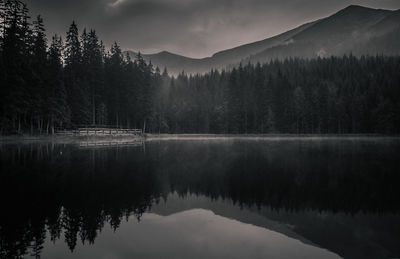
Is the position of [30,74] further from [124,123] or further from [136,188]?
[136,188]

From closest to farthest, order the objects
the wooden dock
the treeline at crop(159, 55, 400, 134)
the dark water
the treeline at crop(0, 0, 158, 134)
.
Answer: the dark water < the treeline at crop(0, 0, 158, 134) < the wooden dock < the treeline at crop(159, 55, 400, 134)

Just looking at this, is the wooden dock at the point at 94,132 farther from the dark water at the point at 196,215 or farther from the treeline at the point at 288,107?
the dark water at the point at 196,215

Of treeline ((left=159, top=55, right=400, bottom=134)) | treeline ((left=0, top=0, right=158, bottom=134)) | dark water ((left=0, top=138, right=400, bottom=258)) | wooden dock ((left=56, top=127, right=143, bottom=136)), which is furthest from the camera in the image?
Result: treeline ((left=159, top=55, right=400, bottom=134))

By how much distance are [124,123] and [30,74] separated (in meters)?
35.3

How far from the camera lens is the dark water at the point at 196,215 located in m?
7.82

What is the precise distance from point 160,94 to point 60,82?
65.7m

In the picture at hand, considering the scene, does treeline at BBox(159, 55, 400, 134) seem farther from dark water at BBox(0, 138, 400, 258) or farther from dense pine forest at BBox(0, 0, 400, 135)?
dark water at BBox(0, 138, 400, 258)

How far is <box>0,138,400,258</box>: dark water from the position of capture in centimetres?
782

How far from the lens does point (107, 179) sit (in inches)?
636

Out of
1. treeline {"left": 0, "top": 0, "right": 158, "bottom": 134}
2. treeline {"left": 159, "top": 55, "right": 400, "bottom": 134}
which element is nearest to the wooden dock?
treeline {"left": 0, "top": 0, "right": 158, "bottom": 134}

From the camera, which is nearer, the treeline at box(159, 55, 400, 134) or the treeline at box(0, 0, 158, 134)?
the treeline at box(0, 0, 158, 134)

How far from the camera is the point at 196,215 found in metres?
11.3

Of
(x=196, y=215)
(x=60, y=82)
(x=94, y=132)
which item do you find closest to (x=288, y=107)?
(x=94, y=132)

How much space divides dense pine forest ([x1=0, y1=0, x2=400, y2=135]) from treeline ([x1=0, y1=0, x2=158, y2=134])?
0.54 ft
